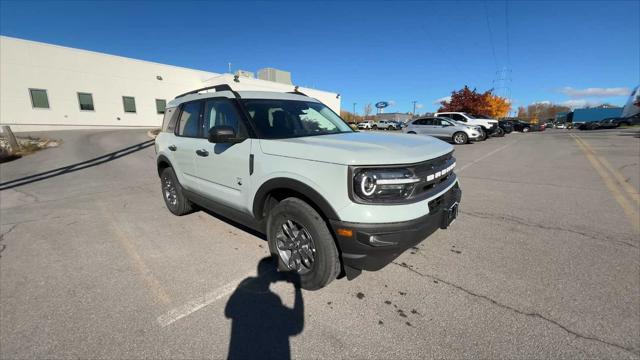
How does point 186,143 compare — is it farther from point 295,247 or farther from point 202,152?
point 295,247

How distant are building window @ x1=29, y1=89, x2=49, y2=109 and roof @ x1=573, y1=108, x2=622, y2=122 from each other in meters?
97.8

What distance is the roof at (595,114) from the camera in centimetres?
6694

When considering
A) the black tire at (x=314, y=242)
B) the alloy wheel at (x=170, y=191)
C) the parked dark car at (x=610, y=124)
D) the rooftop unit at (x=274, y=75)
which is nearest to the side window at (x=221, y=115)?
the black tire at (x=314, y=242)

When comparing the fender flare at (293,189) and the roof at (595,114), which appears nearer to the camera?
the fender flare at (293,189)

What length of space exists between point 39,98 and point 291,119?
28.0m

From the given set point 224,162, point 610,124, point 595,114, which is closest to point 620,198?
point 224,162

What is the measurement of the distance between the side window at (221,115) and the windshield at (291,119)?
18cm

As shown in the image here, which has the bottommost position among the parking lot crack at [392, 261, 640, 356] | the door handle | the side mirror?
the parking lot crack at [392, 261, 640, 356]

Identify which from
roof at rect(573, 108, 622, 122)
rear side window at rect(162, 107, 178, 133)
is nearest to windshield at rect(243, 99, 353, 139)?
rear side window at rect(162, 107, 178, 133)

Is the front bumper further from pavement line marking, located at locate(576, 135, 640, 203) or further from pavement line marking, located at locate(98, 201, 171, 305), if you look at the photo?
pavement line marking, located at locate(576, 135, 640, 203)

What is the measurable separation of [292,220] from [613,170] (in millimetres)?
9973

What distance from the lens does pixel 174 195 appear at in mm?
4543

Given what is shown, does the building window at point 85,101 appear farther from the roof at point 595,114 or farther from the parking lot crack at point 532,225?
the roof at point 595,114

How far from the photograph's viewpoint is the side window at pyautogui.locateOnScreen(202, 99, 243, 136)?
314cm
